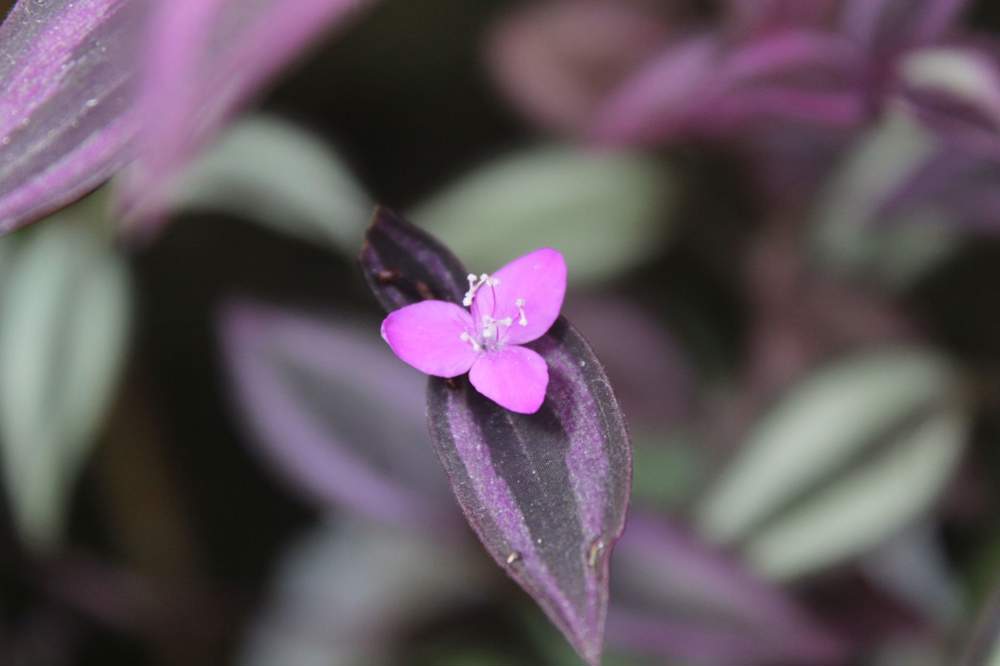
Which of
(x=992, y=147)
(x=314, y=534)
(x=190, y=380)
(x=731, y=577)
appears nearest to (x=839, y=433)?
(x=731, y=577)

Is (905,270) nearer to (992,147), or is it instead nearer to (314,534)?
(992,147)

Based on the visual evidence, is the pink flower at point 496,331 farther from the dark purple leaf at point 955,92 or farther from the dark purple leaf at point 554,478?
the dark purple leaf at point 955,92

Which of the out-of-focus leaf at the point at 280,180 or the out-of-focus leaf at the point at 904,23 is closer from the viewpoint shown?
the out-of-focus leaf at the point at 904,23

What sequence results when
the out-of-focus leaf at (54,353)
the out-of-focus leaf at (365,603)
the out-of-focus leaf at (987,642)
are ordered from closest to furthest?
the out-of-focus leaf at (987,642) < the out-of-focus leaf at (54,353) < the out-of-focus leaf at (365,603)

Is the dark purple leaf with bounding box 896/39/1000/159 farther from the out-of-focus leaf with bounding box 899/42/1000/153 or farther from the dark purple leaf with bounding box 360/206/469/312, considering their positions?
the dark purple leaf with bounding box 360/206/469/312

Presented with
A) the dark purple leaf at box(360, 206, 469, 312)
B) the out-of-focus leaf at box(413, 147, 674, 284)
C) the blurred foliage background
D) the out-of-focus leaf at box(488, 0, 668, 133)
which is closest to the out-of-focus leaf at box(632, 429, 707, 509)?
the blurred foliage background

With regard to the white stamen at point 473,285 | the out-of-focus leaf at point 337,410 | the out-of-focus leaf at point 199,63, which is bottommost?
the out-of-focus leaf at point 337,410

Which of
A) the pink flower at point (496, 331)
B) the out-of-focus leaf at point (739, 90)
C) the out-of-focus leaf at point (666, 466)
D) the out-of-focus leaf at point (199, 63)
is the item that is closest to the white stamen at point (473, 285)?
the pink flower at point (496, 331)

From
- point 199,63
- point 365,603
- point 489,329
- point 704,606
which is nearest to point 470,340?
point 489,329
